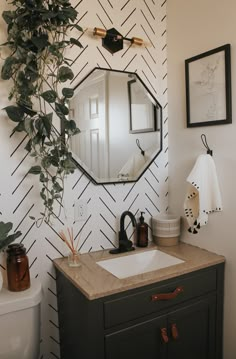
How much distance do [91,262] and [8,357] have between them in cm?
57

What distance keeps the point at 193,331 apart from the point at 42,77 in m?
1.53

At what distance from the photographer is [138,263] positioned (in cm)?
175

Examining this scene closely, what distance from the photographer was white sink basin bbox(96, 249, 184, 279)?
5.37ft

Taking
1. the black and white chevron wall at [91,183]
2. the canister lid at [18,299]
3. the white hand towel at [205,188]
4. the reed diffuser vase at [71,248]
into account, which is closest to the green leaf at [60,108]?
the black and white chevron wall at [91,183]

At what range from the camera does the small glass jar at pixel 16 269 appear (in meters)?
1.42

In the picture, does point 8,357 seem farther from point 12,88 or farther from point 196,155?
point 196,155

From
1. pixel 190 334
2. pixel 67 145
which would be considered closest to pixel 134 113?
pixel 67 145

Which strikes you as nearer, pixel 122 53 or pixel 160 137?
pixel 122 53

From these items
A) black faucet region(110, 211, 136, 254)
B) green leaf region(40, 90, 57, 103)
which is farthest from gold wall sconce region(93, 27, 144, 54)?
black faucet region(110, 211, 136, 254)

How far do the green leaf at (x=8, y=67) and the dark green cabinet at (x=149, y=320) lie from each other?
3.43 ft

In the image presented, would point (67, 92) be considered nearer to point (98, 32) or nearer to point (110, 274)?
point (98, 32)

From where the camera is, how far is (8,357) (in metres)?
1.33

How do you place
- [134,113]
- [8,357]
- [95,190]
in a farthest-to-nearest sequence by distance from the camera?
[134,113], [95,190], [8,357]

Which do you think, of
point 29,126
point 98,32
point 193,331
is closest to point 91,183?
point 29,126
